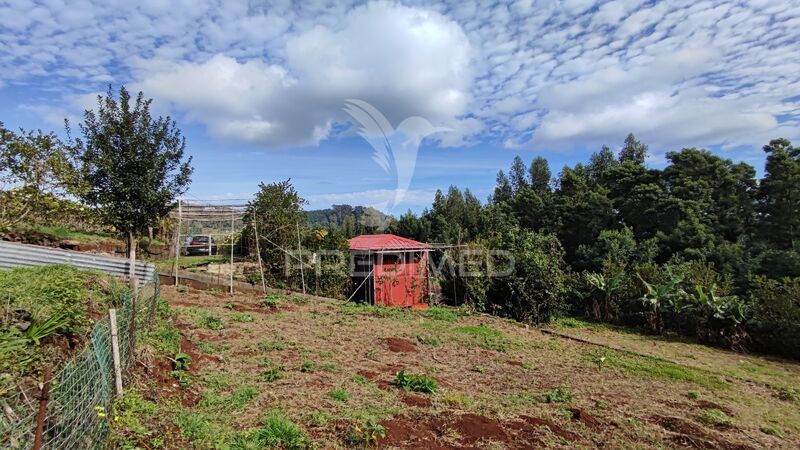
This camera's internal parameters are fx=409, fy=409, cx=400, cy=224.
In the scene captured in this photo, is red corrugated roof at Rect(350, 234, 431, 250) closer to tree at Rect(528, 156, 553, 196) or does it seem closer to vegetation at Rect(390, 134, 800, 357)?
vegetation at Rect(390, 134, 800, 357)

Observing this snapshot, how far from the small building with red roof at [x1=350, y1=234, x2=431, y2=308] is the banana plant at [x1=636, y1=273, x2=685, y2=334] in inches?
318

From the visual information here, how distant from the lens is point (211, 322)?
850 centimetres

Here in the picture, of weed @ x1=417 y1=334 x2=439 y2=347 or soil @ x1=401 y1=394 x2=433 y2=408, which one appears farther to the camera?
weed @ x1=417 y1=334 x2=439 y2=347

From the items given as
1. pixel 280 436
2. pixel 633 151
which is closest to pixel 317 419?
pixel 280 436

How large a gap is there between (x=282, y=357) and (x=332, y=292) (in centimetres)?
820

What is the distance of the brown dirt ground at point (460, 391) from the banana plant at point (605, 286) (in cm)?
675

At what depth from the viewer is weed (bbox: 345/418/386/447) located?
404 centimetres

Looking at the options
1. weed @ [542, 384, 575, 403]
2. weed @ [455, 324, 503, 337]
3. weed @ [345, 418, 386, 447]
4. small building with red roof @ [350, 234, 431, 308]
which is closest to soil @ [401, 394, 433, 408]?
weed @ [345, 418, 386, 447]

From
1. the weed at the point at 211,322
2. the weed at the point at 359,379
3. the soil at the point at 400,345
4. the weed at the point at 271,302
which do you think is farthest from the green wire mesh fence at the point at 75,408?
the weed at the point at 271,302

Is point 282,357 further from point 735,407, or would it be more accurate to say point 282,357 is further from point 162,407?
point 735,407

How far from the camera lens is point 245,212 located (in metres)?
14.9

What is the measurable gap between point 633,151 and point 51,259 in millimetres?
46082

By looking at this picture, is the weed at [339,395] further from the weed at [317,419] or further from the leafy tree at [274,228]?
the leafy tree at [274,228]

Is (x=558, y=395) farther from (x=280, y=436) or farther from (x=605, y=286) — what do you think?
(x=605, y=286)
